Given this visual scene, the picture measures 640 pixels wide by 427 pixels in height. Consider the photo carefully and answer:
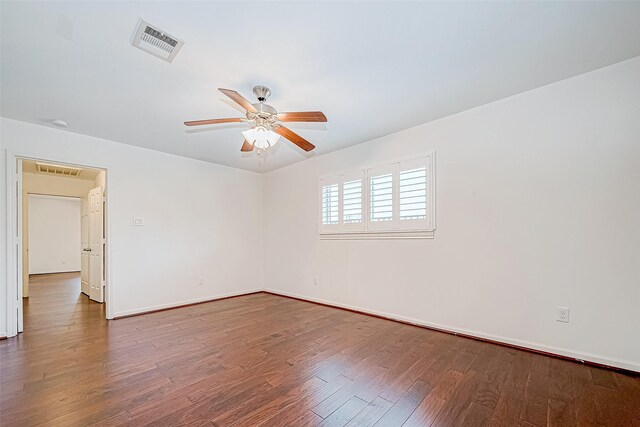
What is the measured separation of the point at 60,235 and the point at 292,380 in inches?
440

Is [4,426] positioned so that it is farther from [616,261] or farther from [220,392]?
[616,261]

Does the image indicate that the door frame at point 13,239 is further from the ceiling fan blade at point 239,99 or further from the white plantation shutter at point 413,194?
the white plantation shutter at point 413,194

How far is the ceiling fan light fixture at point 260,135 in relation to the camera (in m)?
2.48

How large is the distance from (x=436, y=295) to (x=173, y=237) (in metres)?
4.12

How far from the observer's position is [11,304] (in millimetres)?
3207

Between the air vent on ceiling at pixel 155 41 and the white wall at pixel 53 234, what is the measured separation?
29.9ft

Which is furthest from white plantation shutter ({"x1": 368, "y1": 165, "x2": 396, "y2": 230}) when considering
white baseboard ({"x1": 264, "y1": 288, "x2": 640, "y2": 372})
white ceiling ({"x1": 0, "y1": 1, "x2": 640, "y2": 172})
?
white baseboard ({"x1": 264, "y1": 288, "x2": 640, "y2": 372})

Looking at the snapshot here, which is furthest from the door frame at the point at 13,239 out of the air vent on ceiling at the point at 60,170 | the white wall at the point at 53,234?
the white wall at the point at 53,234

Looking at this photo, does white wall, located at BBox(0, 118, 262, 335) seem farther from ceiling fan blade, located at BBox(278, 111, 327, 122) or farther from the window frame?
ceiling fan blade, located at BBox(278, 111, 327, 122)

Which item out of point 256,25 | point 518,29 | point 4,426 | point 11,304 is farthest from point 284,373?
point 11,304

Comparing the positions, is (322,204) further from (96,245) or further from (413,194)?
(96,245)

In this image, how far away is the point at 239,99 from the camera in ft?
7.02

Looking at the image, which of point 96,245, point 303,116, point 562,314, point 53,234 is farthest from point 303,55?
point 53,234

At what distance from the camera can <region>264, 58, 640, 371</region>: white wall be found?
2318 mm
